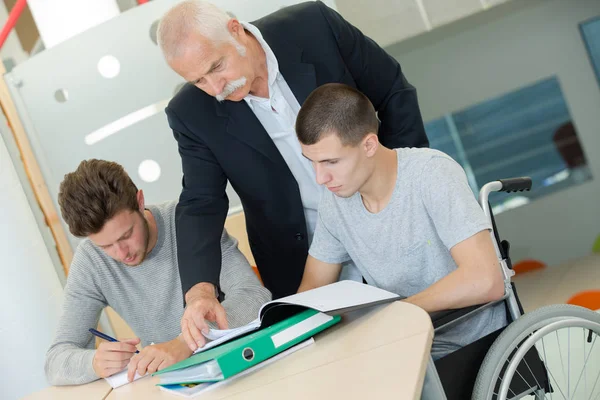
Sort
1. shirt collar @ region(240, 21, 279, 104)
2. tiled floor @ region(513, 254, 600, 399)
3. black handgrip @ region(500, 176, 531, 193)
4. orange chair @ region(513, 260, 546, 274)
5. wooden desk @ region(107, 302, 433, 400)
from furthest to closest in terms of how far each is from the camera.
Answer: orange chair @ region(513, 260, 546, 274), tiled floor @ region(513, 254, 600, 399), shirt collar @ region(240, 21, 279, 104), black handgrip @ region(500, 176, 531, 193), wooden desk @ region(107, 302, 433, 400)

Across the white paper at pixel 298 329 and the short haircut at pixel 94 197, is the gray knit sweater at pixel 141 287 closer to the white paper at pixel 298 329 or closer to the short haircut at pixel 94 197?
the short haircut at pixel 94 197

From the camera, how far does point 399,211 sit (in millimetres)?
1662

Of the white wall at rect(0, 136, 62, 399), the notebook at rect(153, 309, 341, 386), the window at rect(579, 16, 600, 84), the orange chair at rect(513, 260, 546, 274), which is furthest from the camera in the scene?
the orange chair at rect(513, 260, 546, 274)

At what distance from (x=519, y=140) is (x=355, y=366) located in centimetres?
349

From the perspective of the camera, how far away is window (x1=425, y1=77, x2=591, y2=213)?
14.0 ft

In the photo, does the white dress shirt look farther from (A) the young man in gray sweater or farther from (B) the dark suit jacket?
(A) the young man in gray sweater

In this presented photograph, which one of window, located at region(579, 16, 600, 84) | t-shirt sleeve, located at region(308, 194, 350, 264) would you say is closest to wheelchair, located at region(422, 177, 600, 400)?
t-shirt sleeve, located at region(308, 194, 350, 264)

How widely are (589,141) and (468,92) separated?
28.2 inches

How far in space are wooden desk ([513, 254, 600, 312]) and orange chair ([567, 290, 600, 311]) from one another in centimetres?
7

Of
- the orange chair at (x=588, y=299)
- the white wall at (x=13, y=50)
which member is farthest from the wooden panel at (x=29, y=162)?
the orange chair at (x=588, y=299)

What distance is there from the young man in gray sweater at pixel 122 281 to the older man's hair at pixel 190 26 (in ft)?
1.27

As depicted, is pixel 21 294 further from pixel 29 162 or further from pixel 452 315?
pixel 452 315

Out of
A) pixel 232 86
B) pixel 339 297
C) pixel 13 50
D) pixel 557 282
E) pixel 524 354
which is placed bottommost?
pixel 557 282

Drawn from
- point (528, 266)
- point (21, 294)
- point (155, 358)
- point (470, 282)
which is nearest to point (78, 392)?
point (155, 358)
